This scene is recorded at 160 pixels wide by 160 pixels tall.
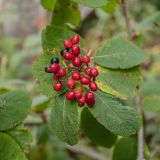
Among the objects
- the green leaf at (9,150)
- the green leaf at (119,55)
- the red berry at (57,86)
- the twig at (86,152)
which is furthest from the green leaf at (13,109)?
the twig at (86,152)

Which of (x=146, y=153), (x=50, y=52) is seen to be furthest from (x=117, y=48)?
(x=146, y=153)

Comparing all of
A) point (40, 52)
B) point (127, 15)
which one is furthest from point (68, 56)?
point (40, 52)

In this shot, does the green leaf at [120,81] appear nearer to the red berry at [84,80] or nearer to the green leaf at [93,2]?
the red berry at [84,80]

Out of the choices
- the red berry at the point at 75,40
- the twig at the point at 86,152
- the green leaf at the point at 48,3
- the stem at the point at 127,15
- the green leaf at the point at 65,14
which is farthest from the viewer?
the twig at the point at 86,152

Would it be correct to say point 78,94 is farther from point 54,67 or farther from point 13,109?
point 13,109

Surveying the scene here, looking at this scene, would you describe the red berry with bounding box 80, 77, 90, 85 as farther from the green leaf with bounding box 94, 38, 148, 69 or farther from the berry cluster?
the green leaf with bounding box 94, 38, 148, 69

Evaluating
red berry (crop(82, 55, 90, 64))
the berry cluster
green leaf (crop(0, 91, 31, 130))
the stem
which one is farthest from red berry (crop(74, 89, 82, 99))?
the stem
